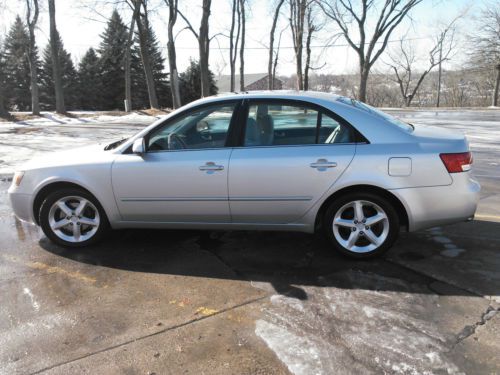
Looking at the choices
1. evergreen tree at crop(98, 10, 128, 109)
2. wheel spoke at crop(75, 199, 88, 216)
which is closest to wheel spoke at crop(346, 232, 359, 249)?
wheel spoke at crop(75, 199, 88, 216)

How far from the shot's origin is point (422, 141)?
13.0 feet

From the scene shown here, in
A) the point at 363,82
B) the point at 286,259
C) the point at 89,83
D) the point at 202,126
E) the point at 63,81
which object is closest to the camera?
the point at 286,259

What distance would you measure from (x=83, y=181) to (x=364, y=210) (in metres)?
2.75

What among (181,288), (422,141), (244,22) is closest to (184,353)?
(181,288)

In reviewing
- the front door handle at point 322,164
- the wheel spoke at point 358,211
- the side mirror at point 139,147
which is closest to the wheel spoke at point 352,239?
the wheel spoke at point 358,211

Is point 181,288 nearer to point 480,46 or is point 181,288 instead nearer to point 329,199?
point 329,199

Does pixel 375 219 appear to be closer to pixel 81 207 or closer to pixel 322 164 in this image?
pixel 322 164

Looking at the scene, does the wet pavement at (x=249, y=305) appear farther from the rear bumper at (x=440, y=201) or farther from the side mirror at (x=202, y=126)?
the side mirror at (x=202, y=126)

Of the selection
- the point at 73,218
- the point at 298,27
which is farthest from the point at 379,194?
the point at 298,27

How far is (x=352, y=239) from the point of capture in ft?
13.6

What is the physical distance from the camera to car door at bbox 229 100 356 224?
4.01 meters

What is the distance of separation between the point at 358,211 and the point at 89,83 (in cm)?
4448

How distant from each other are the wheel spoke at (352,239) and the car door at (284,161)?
48 cm

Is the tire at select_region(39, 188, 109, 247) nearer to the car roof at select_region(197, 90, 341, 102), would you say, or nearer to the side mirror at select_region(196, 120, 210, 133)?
the side mirror at select_region(196, 120, 210, 133)
